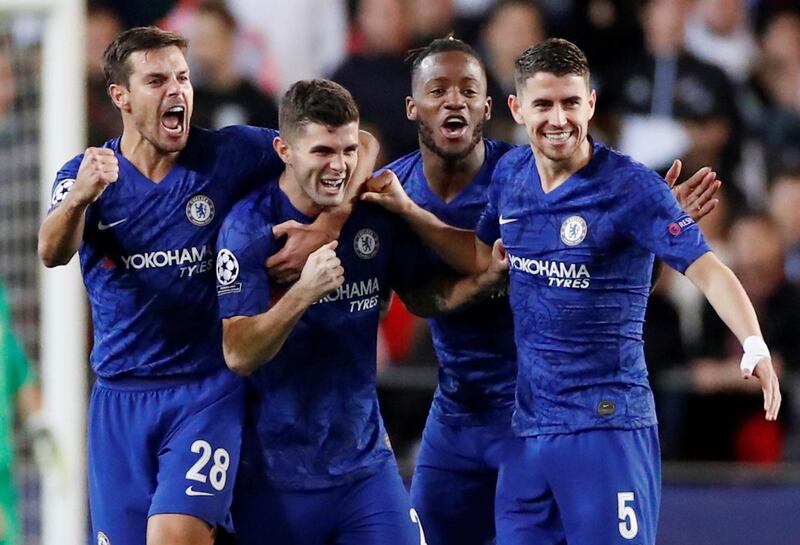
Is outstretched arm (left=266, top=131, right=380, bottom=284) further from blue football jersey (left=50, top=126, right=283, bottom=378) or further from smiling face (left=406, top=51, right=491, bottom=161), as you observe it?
smiling face (left=406, top=51, right=491, bottom=161)

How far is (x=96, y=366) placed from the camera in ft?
18.2

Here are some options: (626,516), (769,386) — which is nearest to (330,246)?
(626,516)

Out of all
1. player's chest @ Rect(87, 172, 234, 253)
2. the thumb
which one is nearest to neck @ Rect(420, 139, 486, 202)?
the thumb

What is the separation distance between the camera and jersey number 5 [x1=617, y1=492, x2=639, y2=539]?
16.3 ft

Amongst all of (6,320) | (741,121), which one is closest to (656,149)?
(741,121)

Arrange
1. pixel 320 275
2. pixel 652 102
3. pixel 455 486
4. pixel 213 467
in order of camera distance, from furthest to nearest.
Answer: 1. pixel 652 102
2. pixel 455 486
3. pixel 213 467
4. pixel 320 275

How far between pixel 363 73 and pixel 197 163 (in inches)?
199

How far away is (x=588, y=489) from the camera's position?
5.00 meters

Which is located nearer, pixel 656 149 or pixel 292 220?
pixel 292 220

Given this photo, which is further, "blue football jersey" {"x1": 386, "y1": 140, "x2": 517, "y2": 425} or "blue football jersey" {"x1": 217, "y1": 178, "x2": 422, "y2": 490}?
"blue football jersey" {"x1": 386, "y1": 140, "x2": 517, "y2": 425}

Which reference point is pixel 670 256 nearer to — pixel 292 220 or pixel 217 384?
pixel 292 220

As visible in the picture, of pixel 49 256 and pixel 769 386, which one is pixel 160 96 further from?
pixel 769 386

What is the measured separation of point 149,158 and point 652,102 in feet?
18.2

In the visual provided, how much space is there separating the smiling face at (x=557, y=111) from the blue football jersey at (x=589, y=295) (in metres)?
0.13
